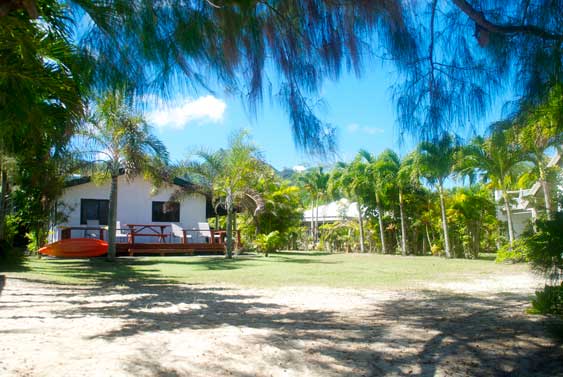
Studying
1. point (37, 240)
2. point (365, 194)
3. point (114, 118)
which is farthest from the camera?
point (365, 194)

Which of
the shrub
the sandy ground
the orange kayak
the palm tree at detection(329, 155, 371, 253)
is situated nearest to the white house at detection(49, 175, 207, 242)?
the orange kayak

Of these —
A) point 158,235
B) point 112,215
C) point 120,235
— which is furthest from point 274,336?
point 120,235

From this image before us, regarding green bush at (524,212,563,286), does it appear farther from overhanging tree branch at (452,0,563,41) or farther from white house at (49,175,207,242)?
white house at (49,175,207,242)

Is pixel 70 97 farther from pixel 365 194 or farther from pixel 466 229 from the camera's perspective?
pixel 365 194

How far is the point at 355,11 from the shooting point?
4.19 metres

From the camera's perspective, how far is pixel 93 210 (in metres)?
23.9

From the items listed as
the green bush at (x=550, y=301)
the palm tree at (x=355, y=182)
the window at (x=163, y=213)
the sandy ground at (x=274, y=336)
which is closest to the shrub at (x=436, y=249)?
the palm tree at (x=355, y=182)

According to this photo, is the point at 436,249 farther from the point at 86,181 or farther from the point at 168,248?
the point at 86,181

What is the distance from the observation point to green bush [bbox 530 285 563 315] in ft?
17.7

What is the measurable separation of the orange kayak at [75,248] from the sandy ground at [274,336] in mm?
10775

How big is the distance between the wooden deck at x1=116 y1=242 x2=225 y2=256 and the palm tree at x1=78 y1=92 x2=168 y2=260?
4262mm

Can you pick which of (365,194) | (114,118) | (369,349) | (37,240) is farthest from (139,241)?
(369,349)

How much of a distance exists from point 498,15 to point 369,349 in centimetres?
327

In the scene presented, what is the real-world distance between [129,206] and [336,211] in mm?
17896
